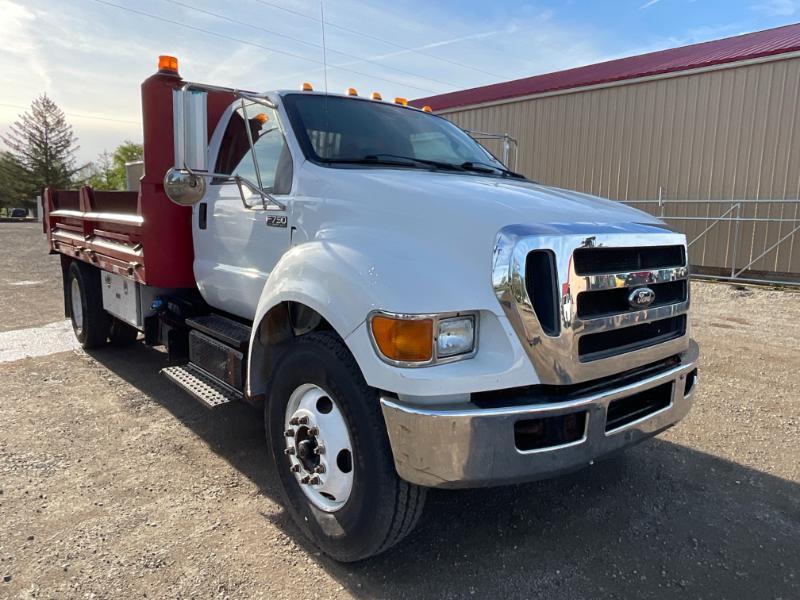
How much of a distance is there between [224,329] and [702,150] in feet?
42.2

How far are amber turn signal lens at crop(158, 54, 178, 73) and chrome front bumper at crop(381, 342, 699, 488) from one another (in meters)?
3.07

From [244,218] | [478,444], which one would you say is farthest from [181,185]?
[478,444]

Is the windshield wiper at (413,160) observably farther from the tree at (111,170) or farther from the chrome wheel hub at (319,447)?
the tree at (111,170)

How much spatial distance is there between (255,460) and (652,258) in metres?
2.65

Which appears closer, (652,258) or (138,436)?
(652,258)

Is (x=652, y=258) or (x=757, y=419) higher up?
(x=652, y=258)

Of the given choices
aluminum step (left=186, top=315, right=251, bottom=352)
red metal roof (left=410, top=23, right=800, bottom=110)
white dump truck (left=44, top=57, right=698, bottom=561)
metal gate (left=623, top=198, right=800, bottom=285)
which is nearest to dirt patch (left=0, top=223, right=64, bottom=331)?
aluminum step (left=186, top=315, right=251, bottom=352)

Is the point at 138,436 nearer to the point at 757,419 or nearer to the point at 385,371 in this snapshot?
the point at 385,371

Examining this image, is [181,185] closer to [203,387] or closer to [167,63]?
[203,387]

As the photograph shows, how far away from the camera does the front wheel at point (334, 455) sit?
7.89 ft

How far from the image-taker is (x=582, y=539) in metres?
2.93

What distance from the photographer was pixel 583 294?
2.41 m

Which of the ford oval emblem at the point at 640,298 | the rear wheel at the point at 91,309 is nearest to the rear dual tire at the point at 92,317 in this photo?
the rear wheel at the point at 91,309

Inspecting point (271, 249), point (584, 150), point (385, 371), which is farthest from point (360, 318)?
point (584, 150)
